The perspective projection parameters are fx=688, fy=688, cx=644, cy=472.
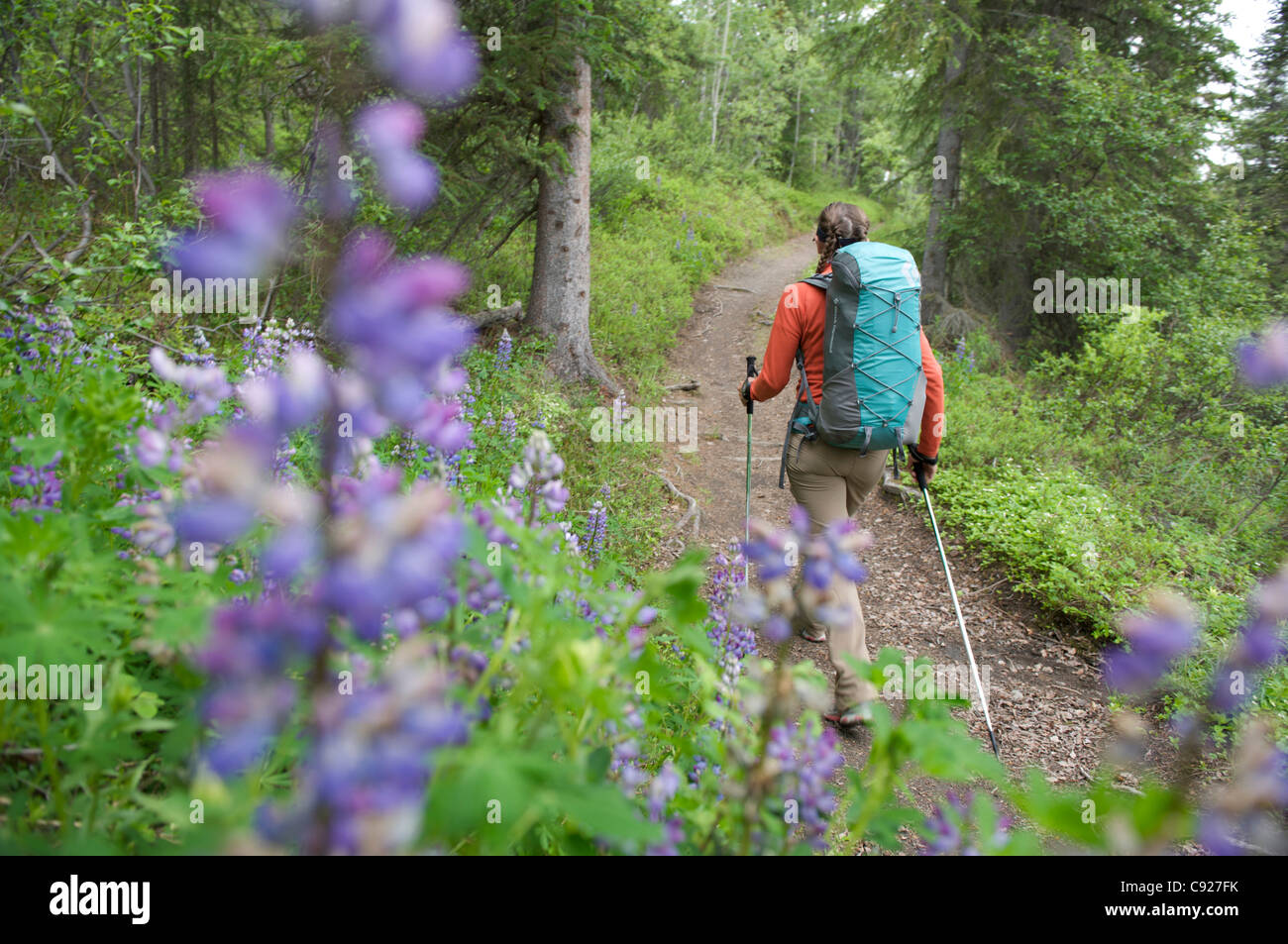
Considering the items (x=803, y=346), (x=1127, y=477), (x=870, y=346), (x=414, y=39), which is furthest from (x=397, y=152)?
(x=1127, y=477)

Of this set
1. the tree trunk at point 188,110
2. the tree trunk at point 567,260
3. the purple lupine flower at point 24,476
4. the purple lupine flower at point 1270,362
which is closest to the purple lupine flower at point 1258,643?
the purple lupine flower at point 1270,362

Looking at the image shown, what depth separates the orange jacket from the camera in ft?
12.8

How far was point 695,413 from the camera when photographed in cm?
902

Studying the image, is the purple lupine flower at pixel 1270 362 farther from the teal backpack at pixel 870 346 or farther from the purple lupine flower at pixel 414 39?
the teal backpack at pixel 870 346

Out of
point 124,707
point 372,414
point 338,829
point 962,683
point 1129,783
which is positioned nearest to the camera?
point 338,829

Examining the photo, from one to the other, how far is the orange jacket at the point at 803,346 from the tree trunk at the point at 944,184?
7.96 metres

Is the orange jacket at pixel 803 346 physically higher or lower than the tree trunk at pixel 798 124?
lower

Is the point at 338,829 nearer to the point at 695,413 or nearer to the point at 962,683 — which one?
the point at 962,683

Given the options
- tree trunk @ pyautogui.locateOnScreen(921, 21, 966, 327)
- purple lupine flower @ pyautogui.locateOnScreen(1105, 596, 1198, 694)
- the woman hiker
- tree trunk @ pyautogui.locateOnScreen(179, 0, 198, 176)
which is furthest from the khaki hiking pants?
tree trunk @ pyautogui.locateOnScreen(921, 21, 966, 327)

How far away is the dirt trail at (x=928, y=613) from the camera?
4223mm
